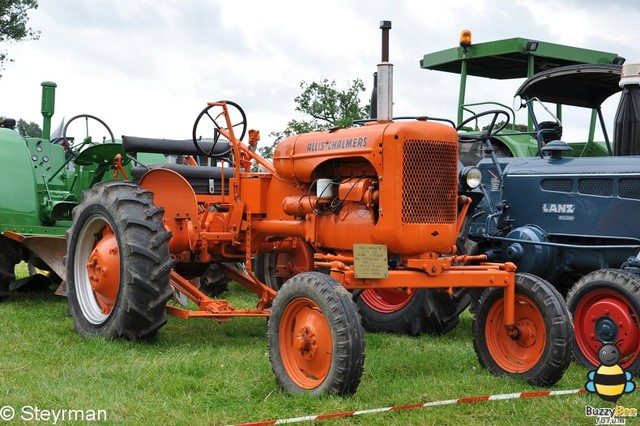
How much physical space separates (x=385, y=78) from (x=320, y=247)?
114cm

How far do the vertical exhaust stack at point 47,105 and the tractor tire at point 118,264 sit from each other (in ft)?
8.48

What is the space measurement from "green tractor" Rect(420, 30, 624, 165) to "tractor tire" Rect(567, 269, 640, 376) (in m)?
2.14

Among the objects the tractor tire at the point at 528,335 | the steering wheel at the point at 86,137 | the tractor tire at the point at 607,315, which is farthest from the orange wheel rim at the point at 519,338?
the steering wheel at the point at 86,137

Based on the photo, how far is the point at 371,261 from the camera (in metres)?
4.46

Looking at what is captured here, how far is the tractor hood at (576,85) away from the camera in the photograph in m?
6.73

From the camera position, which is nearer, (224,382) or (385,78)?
(224,382)

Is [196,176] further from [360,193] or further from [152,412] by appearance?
A: [152,412]

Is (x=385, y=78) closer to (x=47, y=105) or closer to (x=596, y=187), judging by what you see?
(x=596, y=187)

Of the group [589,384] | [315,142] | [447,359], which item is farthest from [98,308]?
[589,384]

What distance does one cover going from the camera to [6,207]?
7.51 metres

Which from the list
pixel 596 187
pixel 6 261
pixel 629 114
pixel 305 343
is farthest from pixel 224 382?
pixel 6 261

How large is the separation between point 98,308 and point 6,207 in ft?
6.25

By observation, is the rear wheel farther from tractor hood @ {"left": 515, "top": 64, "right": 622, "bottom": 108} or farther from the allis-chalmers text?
tractor hood @ {"left": 515, "top": 64, "right": 622, "bottom": 108}

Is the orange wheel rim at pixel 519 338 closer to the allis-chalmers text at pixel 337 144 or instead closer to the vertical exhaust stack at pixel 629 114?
the allis-chalmers text at pixel 337 144
